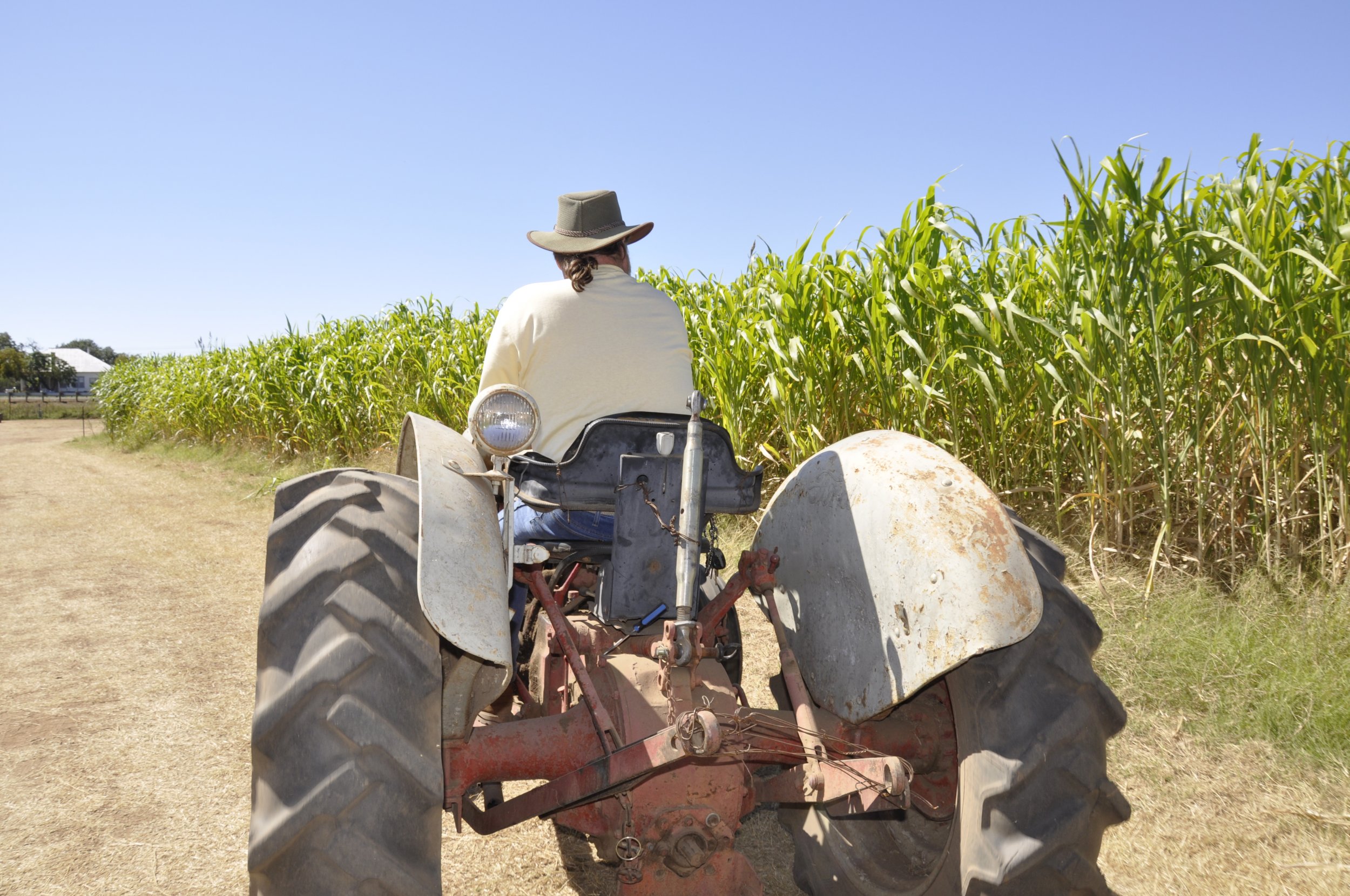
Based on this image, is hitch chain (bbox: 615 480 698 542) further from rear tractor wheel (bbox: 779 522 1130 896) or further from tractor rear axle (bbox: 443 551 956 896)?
rear tractor wheel (bbox: 779 522 1130 896)

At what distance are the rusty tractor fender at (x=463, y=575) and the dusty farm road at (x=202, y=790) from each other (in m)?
0.95

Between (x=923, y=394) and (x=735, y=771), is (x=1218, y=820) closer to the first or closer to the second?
(x=735, y=771)

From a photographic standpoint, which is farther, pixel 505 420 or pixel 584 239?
pixel 584 239

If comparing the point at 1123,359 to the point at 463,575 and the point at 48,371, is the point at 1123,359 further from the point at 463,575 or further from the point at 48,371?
the point at 48,371

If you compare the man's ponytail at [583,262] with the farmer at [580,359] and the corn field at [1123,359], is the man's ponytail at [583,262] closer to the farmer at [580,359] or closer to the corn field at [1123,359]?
the farmer at [580,359]

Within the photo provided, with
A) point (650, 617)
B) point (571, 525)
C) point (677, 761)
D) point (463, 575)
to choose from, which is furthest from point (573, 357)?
point (677, 761)

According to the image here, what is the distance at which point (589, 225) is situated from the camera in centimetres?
299

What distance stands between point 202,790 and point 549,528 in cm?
192

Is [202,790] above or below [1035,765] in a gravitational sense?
below

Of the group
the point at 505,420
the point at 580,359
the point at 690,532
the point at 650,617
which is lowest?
the point at 650,617

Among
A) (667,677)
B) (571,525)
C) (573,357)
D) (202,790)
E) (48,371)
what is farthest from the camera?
(48,371)

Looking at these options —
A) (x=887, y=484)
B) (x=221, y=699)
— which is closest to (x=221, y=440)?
(x=221, y=699)

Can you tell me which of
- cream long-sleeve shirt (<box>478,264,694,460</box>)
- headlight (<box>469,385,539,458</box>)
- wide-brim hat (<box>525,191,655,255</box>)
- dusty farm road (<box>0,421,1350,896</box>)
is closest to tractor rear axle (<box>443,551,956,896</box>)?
headlight (<box>469,385,539,458</box>)

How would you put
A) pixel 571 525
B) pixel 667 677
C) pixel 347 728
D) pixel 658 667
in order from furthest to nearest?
pixel 571 525, pixel 658 667, pixel 667 677, pixel 347 728
